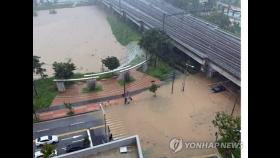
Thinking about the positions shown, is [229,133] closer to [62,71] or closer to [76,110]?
[76,110]

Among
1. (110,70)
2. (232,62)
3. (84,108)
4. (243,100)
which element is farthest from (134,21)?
(243,100)

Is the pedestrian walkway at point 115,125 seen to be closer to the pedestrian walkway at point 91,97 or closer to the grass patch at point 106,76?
the pedestrian walkway at point 91,97

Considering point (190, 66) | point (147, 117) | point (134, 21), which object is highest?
point (134, 21)

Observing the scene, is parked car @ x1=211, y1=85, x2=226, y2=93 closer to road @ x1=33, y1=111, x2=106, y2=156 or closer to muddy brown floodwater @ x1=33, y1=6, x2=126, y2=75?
road @ x1=33, y1=111, x2=106, y2=156

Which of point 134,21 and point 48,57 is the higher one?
point 134,21

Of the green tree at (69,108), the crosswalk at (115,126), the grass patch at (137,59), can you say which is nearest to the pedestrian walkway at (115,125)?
the crosswalk at (115,126)
